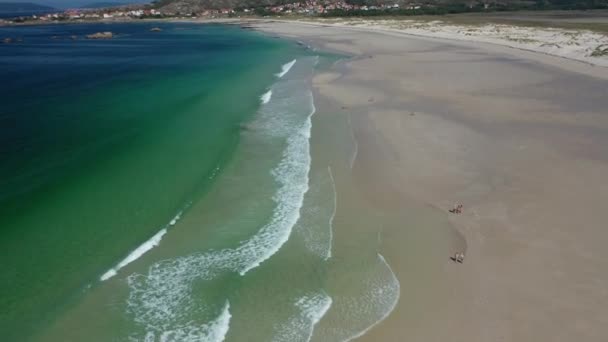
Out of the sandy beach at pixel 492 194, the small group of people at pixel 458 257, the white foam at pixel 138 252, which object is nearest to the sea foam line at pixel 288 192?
the sandy beach at pixel 492 194

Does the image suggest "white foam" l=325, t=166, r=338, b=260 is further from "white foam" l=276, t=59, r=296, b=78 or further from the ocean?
"white foam" l=276, t=59, r=296, b=78

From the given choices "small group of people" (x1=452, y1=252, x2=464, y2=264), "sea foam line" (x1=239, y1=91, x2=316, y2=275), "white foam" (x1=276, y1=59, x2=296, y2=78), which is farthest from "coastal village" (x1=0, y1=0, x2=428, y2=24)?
"small group of people" (x1=452, y1=252, x2=464, y2=264)

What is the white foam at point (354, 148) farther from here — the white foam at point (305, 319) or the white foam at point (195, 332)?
the white foam at point (195, 332)

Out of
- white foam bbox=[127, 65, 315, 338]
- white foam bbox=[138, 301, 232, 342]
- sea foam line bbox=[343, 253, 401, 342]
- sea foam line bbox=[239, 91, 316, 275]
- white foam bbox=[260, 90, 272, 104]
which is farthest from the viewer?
white foam bbox=[260, 90, 272, 104]

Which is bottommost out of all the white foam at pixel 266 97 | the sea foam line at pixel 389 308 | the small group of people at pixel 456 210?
the sea foam line at pixel 389 308

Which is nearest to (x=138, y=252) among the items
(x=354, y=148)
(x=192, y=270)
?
(x=192, y=270)
